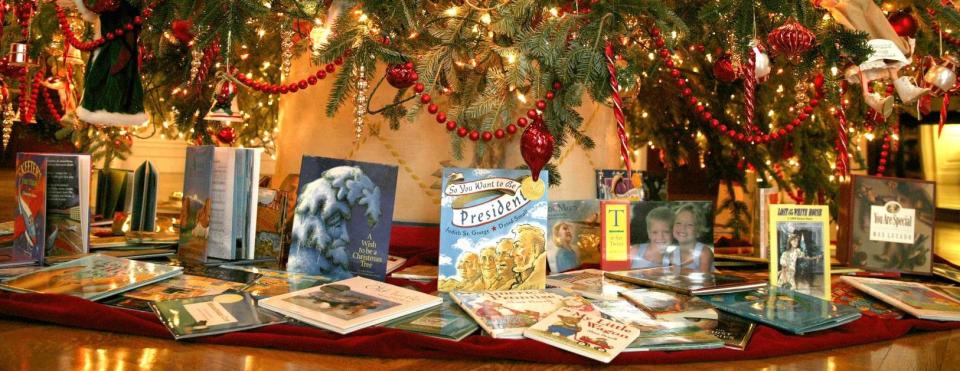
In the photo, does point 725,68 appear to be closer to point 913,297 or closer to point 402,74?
point 913,297

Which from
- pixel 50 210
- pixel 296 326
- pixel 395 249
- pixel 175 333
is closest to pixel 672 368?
pixel 296 326

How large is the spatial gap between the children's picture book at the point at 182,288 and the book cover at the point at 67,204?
1.16 ft

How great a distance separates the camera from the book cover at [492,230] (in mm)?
1675

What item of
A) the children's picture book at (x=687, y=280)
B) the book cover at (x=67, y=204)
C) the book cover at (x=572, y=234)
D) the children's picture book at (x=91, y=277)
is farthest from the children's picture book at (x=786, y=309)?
the book cover at (x=67, y=204)

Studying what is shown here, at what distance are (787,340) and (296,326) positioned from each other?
943 mm

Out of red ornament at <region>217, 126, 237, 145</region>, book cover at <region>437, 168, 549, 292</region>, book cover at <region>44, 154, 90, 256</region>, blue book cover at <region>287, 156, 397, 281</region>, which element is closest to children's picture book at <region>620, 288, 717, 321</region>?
book cover at <region>437, 168, 549, 292</region>

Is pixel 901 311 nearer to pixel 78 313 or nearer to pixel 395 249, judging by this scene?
pixel 395 249

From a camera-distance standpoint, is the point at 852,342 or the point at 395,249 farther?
the point at 395,249

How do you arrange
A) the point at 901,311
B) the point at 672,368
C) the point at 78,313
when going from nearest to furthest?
1. the point at 672,368
2. the point at 78,313
3. the point at 901,311

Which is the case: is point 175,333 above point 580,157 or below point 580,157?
below

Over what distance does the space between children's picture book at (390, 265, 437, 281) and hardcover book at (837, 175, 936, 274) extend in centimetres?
122

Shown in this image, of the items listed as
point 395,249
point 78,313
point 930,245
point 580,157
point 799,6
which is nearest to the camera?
point 78,313

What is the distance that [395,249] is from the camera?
225 cm

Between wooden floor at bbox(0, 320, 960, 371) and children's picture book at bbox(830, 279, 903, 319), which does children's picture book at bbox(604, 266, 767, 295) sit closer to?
children's picture book at bbox(830, 279, 903, 319)
